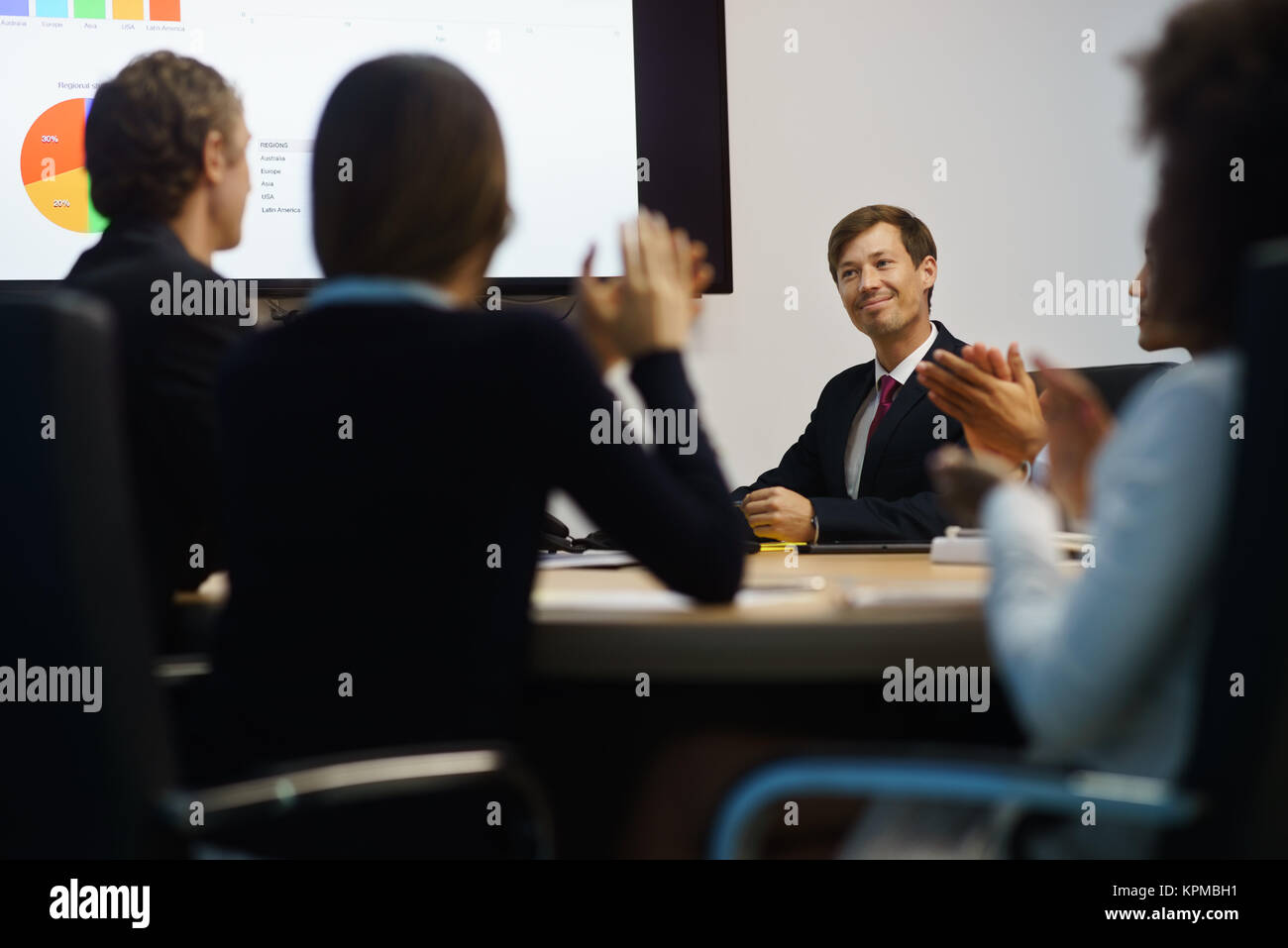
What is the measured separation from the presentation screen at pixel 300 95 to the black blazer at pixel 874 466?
69cm

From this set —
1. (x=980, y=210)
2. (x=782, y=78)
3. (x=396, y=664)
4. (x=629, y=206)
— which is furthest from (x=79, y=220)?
(x=980, y=210)

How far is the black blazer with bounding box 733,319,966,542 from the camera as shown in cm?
218

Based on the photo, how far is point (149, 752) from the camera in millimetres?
832

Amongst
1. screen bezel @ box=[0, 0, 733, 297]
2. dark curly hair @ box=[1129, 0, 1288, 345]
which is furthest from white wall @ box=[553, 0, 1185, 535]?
dark curly hair @ box=[1129, 0, 1288, 345]

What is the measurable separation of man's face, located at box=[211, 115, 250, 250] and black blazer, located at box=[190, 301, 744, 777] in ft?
2.37

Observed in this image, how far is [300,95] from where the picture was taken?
112 inches

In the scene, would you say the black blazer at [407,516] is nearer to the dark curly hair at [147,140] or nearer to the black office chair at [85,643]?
the black office chair at [85,643]

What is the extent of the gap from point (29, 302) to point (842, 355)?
301cm

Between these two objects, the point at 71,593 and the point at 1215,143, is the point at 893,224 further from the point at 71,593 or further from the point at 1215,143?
the point at 71,593

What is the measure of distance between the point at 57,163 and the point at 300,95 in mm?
602

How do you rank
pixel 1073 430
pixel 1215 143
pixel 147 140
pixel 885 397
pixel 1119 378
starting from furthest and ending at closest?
pixel 885 397, pixel 1119 378, pixel 147 140, pixel 1073 430, pixel 1215 143

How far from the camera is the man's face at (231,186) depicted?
5.36 feet

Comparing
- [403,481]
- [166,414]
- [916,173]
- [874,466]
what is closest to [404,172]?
[403,481]

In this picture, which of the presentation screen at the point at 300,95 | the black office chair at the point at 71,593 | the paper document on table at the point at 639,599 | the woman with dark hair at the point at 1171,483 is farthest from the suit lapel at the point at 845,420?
the black office chair at the point at 71,593
